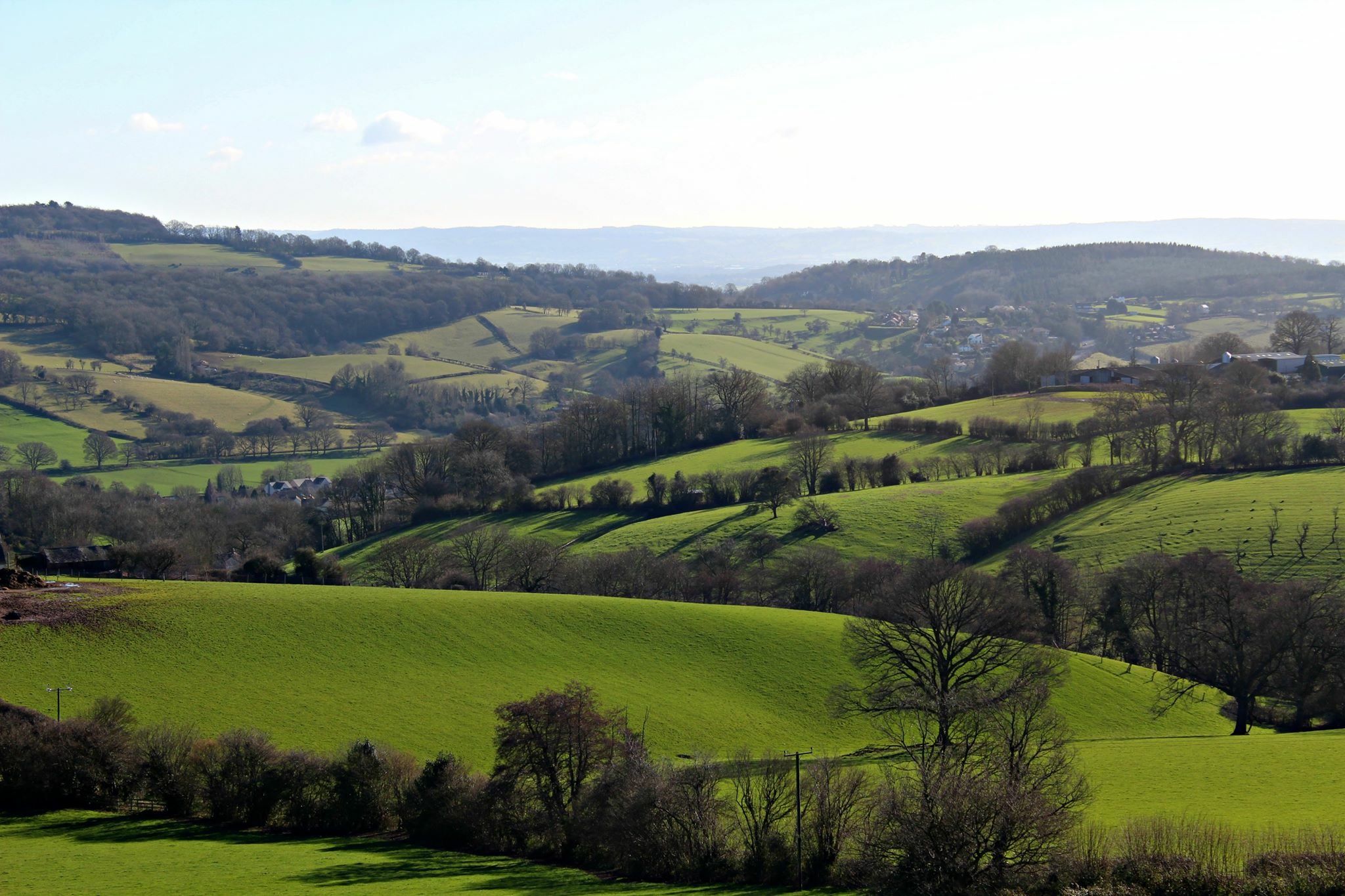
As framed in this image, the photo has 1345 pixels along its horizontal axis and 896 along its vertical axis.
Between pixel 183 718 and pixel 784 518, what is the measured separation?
49356 mm

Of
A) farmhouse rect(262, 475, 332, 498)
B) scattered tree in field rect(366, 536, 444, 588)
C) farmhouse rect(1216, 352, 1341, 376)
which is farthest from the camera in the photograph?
farmhouse rect(262, 475, 332, 498)

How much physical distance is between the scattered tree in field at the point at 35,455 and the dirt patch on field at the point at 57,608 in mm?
87394

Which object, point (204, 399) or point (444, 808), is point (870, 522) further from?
point (204, 399)

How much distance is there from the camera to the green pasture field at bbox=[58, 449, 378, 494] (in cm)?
12600

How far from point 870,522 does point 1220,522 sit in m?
21.5

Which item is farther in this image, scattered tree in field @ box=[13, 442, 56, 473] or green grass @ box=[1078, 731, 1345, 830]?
scattered tree in field @ box=[13, 442, 56, 473]

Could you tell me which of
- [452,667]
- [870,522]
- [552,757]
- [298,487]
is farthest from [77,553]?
[552,757]

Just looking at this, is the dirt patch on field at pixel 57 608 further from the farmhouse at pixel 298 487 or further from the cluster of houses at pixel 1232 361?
the cluster of houses at pixel 1232 361

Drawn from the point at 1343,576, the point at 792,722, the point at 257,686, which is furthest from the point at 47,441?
the point at 1343,576

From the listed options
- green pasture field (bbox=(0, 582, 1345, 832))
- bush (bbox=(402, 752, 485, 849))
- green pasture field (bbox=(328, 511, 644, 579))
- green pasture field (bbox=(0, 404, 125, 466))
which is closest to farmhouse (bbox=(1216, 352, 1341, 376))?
green pasture field (bbox=(328, 511, 644, 579))

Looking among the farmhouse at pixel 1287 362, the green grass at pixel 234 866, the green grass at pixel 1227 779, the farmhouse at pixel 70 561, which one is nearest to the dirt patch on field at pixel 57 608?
the farmhouse at pixel 70 561

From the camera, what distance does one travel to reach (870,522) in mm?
79875

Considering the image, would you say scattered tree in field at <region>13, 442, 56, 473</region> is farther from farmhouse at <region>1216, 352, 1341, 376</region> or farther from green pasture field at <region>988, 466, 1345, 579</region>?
farmhouse at <region>1216, 352, 1341, 376</region>

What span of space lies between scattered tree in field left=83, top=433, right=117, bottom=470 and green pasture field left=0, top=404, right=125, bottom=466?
122 centimetres
